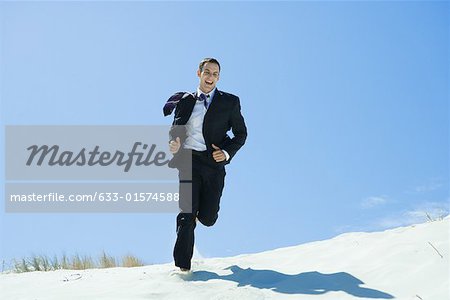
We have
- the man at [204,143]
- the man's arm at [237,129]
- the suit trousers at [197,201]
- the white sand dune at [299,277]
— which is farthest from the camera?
the man's arm at [237,129]

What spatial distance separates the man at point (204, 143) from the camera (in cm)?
521

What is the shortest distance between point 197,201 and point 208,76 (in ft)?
3.86

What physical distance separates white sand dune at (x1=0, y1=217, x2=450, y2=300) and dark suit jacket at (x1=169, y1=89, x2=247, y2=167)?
3.66 ft

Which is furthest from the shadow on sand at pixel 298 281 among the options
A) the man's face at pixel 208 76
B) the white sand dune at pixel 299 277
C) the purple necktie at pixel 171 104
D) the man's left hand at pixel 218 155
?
the man's face at pixel 208 76

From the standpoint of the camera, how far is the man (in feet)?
17.1

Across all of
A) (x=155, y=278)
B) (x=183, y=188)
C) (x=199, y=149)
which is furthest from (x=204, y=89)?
(x=155, y=278)

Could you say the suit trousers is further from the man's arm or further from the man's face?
the man's face

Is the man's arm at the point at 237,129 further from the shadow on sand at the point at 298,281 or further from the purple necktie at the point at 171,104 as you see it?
the shadow on sand at the point at 298,281

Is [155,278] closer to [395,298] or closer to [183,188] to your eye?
[183,188]

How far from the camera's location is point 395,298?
3.62 m

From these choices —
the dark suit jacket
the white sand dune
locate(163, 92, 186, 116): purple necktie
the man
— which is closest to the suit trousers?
the man

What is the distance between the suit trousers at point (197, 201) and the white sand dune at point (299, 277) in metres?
0.23

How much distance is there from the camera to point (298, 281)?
176 inches

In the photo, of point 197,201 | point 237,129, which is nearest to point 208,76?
point 237,129
